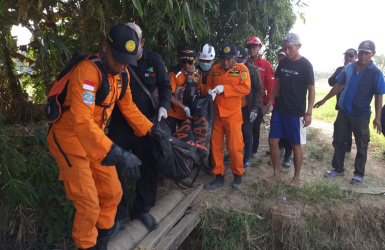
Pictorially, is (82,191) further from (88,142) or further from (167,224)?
(167,224)

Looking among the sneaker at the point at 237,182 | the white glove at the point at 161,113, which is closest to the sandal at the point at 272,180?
the sneaker at the point at 237,182

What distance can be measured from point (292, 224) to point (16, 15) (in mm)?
3692

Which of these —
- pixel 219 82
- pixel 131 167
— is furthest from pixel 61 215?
pixel 219 82

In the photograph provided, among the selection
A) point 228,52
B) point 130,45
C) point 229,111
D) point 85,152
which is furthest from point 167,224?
point 228,52

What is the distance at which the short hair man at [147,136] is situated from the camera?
2.90 metres

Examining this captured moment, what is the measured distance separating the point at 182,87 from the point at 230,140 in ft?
3.15

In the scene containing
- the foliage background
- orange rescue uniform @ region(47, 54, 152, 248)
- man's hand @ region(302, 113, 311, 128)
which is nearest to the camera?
orange rescue uniform @ region(47, 54, 152, 248)

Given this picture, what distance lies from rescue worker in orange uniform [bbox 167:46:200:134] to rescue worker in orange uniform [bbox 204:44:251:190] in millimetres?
244

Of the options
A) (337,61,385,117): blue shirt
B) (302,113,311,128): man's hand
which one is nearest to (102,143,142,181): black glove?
(302,113,311,128): man's hand

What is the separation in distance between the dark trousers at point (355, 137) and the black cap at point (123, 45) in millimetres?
3687

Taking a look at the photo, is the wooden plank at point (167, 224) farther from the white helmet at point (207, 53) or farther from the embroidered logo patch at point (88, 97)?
the white helmet at point (207, 53)

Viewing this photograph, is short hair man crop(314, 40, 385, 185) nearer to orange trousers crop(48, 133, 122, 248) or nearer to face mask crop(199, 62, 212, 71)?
face mask crop(199, 62, 212, 71)

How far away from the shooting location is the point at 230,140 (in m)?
3.76

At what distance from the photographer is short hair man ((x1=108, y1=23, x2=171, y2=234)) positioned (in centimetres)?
290
